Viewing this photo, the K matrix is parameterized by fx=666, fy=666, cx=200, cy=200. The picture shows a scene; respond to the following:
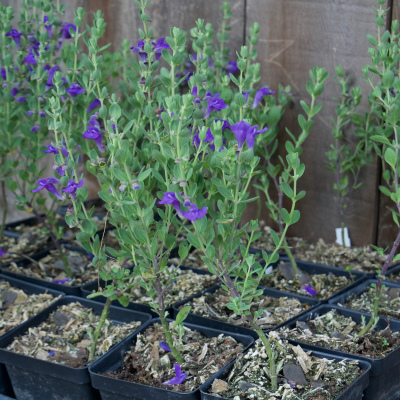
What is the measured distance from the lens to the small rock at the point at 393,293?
2.66m

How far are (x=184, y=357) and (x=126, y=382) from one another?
0.83 feet

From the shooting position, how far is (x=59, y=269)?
316 centimetres

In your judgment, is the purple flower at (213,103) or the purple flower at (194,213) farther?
the purple flower at (213,103)

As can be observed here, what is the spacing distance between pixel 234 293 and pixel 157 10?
2.07m

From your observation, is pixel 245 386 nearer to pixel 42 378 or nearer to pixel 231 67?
pixel 42 378

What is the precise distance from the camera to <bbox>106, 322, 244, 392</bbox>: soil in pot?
2137 mm

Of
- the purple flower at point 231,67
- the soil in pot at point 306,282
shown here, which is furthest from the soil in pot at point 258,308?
the purple flower at point 231,67

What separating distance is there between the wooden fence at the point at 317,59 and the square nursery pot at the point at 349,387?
1094 mm

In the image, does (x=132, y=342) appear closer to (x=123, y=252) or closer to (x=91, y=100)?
(x=123, y=252)

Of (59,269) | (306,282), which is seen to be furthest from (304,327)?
(59,269)

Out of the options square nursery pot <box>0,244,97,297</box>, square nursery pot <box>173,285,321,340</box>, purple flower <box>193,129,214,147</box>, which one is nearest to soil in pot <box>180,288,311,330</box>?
square nursery pot <box>173,285,321,340</box>

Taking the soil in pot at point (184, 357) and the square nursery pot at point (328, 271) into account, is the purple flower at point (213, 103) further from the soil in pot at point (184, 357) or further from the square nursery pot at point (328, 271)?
the square nursery pot at point (328, 271)

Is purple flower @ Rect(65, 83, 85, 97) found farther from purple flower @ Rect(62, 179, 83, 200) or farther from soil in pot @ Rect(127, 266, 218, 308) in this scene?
soil in pot @ Rect(127, 266, 218, 308)

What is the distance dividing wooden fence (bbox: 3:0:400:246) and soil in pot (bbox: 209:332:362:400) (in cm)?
114
